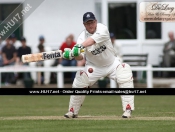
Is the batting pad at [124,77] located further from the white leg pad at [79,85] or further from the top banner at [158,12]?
the top banner at [158,12]

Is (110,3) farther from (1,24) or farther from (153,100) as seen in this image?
(153,100)

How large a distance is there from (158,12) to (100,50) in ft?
9.38

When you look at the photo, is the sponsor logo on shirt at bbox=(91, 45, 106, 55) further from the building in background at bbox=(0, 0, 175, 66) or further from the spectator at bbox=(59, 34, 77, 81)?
the building in background at bbox=(0, 0, 175, 66)

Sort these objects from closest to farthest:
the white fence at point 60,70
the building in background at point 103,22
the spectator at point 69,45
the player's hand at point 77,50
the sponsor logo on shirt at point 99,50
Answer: the player's hand at point 77,50
the sponsor logo on shirt at point 99,50
the white fence at point 60,70
the spectator at point 69,45
the building in background at point 103,22

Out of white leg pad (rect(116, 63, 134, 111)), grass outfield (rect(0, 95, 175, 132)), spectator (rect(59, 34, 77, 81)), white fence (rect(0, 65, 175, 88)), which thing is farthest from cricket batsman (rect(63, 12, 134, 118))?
spectator (rect(59, 34, 77, 81))

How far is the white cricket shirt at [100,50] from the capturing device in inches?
520

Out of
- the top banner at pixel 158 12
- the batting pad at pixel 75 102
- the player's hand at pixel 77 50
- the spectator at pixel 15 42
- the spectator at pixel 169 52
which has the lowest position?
the batting pad at pixel 75 102

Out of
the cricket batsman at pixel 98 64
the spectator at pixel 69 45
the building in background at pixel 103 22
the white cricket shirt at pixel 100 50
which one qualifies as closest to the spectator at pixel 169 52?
the building in background at pixel 103 22

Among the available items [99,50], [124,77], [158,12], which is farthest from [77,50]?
[158,12]

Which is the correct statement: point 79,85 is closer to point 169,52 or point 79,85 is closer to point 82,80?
point 82,80

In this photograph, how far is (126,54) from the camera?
83.5ft

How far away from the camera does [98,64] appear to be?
13500 millimetres

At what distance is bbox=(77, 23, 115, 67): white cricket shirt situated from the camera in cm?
1320

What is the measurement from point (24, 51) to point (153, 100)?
573cm
